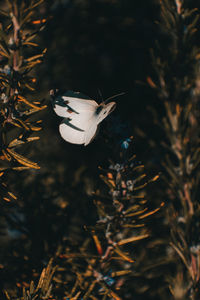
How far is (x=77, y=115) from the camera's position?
2.81 feet

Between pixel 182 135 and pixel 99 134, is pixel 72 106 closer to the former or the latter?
pixel 99 134

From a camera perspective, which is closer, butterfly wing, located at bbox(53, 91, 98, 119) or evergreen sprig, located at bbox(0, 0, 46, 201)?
evergreen sprig, located at bbox(0, 0, 46, 201)

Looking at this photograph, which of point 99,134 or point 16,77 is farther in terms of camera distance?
point 99,134

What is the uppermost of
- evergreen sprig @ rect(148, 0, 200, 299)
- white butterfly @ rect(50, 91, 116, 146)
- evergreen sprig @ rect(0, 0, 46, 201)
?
evergreen sprig @ rect(0, 0, 46, 201)

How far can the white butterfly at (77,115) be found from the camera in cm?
75

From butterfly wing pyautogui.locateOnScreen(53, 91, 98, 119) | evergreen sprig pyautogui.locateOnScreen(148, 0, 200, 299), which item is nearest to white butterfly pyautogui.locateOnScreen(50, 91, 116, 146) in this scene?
butterfly wing pyautogui.locateOnScreen(53, 91, 98, 119)

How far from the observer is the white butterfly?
75 cm

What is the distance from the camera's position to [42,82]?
124cm

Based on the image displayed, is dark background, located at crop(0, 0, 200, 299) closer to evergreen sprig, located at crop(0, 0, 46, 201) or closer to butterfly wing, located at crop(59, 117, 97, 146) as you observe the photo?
butterfly wing, located at crop(59, 117, 97, 146)

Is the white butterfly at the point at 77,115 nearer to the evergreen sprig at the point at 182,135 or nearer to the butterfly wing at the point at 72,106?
the butterfly wing at the point at 72,106

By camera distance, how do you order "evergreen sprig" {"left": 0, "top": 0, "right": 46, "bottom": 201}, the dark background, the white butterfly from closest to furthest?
"evergreen sprig" {"left": 0, "top": 0, "right": 46, "bottom": 201} → the white butterfly → the dark background

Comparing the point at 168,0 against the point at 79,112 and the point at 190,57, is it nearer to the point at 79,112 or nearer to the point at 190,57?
the point at 190,57

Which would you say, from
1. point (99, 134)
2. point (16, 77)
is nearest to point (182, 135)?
point (99, 134)

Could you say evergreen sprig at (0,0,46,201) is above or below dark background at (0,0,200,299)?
above
